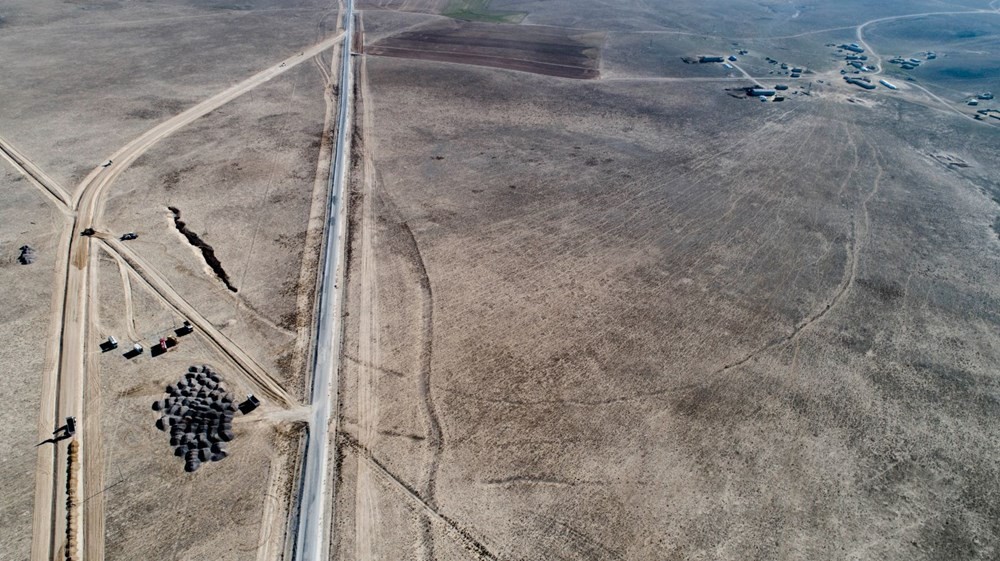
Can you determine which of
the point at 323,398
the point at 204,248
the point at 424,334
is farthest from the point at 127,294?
the point at 424,334

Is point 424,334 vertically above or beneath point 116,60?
beneath

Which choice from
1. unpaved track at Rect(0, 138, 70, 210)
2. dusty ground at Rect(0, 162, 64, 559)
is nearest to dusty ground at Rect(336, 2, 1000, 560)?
dusty ground at Rect(0, 162, 64, 559)

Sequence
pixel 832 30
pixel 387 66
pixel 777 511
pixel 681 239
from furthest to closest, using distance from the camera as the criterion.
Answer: pixel 832 30, pixel 387 66, pixel 681 239, pixel 777 511

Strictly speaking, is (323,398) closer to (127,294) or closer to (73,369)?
(73,369)

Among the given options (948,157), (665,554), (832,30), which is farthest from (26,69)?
(832,30)

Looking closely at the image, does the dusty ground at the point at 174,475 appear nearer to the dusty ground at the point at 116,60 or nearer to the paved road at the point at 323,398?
the paved road at the point at 323,398

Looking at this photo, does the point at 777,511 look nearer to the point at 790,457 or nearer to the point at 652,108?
the point at 790,457
